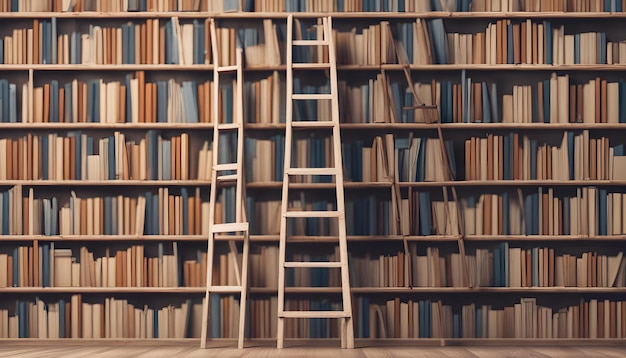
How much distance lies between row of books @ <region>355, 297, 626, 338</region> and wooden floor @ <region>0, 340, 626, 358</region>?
0.43 ft

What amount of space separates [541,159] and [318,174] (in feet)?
5.40

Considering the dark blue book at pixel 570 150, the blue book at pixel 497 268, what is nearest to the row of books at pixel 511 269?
the blue book at pixel 497 268

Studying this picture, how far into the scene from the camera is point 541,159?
723cm

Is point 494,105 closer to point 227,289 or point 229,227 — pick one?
point 229,227

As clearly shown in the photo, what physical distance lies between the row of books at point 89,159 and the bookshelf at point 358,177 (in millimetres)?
12

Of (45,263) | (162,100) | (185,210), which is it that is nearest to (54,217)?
(45,263)

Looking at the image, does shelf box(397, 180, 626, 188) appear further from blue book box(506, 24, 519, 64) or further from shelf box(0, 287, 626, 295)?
blue book box(506, 24, 519, 64)

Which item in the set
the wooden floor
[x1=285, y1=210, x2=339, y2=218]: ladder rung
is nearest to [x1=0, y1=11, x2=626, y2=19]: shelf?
[x1=285, y1=210, x2=339, y2=218]: ladder rung

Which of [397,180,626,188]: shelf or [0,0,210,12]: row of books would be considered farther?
[0,0,210,12]: row of books

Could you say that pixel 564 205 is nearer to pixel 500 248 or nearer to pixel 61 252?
pixel 500 248

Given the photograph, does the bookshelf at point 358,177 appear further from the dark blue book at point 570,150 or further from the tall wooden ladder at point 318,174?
the tall wooden ladder at point 318,174

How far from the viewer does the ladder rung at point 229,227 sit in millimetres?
6830

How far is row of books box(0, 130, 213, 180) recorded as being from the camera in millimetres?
7246

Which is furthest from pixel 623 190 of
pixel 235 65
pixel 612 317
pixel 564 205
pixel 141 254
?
pixel 141 254
